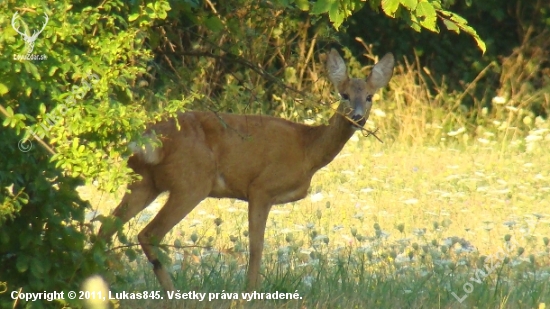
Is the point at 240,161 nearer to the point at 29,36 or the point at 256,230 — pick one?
the point at 256,230

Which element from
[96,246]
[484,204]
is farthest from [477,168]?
[96,246]

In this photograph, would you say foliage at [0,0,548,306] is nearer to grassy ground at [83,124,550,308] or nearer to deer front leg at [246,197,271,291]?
grassy ground at [83,124,550,308]

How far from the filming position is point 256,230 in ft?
19.9

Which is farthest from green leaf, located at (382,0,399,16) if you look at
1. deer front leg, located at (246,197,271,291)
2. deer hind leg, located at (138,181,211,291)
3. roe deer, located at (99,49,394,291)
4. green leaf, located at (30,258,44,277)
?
deer hind leg, located at (138,181,211,291)

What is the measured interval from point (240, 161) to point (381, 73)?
150 centimetres

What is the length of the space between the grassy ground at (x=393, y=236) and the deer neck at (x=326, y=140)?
0.50 m

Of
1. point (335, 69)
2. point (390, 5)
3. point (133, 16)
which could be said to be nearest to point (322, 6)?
point (390, 5)

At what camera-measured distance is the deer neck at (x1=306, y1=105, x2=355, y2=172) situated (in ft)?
21.6

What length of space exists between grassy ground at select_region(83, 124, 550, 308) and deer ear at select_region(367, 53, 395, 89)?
104 cm

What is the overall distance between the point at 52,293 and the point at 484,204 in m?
5.49

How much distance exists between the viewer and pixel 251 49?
4742 mm

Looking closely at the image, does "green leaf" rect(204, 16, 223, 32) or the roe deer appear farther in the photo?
the roe deer

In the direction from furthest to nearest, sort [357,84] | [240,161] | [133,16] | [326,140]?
[357,84]
[326,140]
[240,161]
[133,16]

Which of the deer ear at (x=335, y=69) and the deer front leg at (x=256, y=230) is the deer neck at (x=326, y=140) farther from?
the deer front leg at (x=256, y=230)
